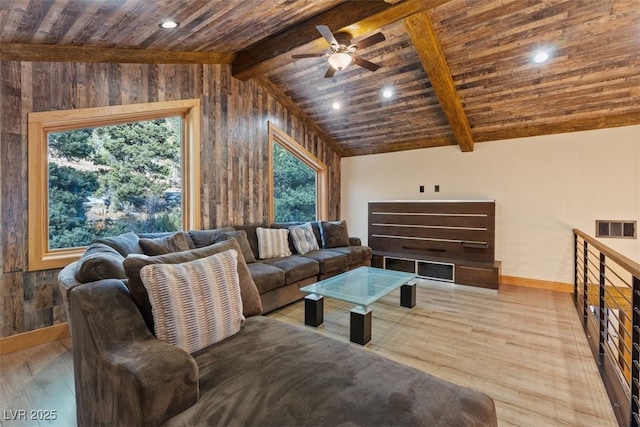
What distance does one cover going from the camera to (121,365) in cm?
121

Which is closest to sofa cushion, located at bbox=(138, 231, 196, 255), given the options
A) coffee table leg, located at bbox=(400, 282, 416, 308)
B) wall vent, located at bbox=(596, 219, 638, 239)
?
coffee table leg, located at bbox=(400, 282, 416, 308)

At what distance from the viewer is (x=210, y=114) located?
→ 4.09 m

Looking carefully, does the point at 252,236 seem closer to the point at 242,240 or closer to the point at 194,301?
the point at 242,240

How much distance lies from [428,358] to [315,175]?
432cm

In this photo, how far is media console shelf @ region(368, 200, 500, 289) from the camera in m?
4.60

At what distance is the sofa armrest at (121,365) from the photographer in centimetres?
114

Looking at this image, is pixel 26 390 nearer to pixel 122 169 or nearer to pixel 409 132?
pixel 122 169

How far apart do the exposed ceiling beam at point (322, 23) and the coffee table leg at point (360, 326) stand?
2.64m

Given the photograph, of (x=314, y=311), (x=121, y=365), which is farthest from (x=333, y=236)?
(x=121, y=365)

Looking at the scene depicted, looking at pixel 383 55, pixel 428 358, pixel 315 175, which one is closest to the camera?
pixel 428 358

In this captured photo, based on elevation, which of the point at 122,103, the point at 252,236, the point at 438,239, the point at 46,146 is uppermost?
the point at 122,103

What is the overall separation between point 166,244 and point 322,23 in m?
2.73

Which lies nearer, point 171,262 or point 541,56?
point 171,262

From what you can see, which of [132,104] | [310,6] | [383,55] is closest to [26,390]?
[132,104]
